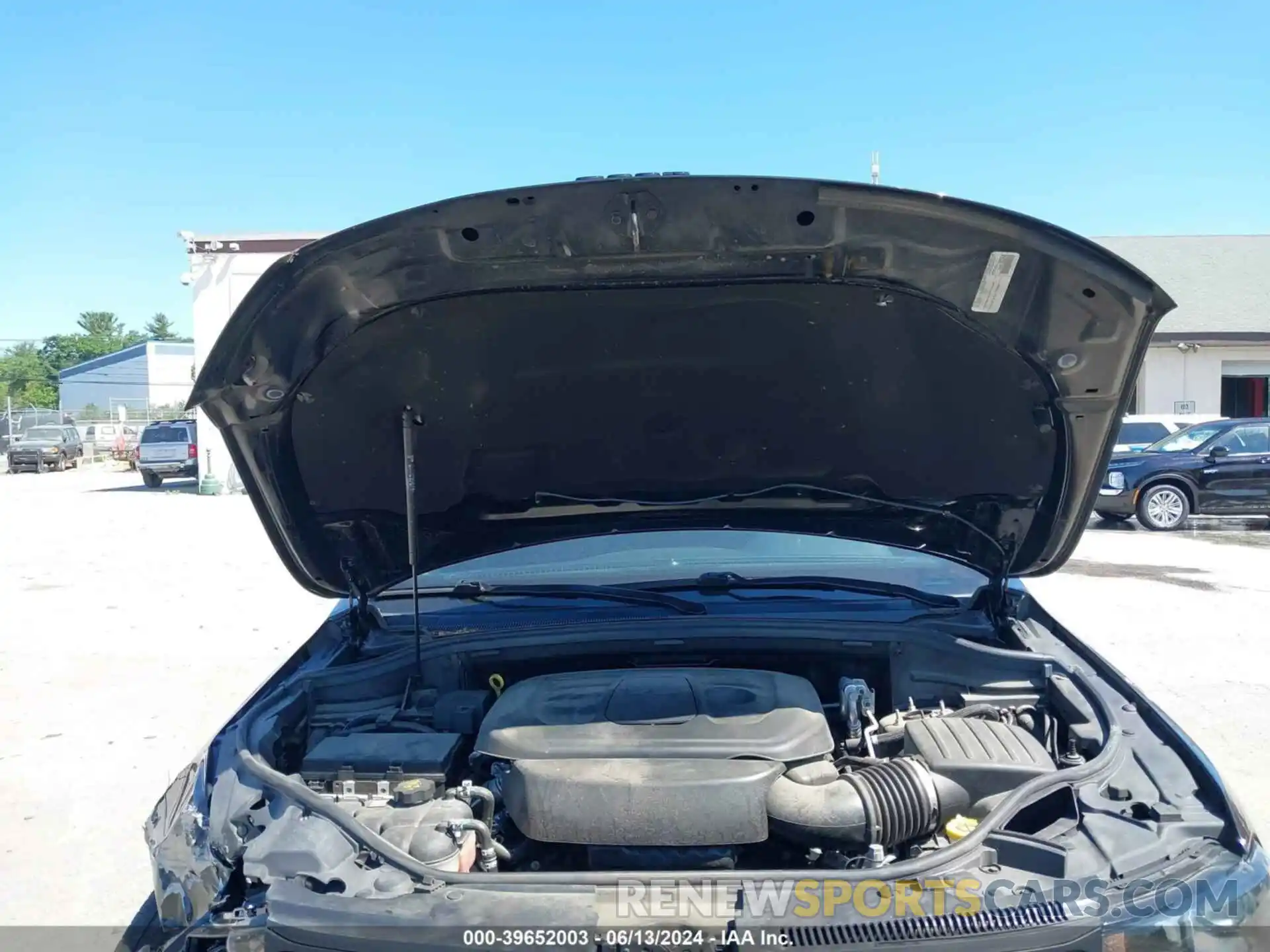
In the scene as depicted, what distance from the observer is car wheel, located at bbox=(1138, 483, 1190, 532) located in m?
13.0

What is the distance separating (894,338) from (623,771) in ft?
4.59

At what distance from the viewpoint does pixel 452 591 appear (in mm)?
3312

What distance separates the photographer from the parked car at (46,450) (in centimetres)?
3069

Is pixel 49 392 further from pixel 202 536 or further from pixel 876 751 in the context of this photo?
pixel 876 751

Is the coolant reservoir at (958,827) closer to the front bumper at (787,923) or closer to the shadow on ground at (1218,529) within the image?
the front bumper at (787,923)

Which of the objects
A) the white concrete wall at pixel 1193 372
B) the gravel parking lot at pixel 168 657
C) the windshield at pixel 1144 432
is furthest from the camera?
the white concrete wall at pixel 1193 372

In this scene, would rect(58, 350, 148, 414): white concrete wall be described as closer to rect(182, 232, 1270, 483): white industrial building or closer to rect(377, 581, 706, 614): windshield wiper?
rect(182, 232, 1270, 483): white industrial building

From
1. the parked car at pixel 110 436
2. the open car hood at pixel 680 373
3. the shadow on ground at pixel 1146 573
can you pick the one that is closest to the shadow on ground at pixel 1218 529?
the shadow on ground at pixel 1146 573

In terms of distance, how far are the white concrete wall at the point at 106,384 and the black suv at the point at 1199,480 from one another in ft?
205

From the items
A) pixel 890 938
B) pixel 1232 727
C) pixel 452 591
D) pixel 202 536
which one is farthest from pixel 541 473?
pixel 202 536

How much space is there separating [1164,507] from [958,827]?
41.6 ft

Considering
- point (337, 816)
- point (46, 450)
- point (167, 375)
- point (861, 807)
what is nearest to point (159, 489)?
point (46, 450)

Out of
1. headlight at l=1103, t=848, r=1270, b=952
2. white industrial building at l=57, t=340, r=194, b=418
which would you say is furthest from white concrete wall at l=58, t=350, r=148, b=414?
headlight at l=1103, t=848, r=1270, b=952

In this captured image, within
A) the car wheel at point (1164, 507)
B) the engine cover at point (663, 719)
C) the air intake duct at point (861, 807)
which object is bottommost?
the car wheel at point (1164, 507)
